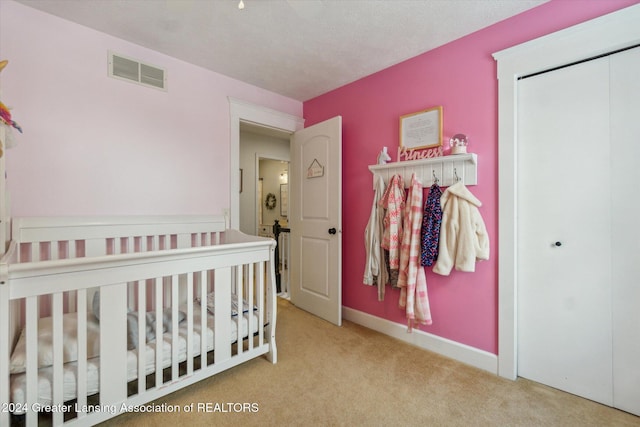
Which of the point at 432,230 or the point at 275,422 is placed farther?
the point at 432,230

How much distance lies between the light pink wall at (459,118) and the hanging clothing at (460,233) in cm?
9

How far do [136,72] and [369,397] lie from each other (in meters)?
2.70

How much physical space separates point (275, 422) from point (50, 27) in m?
2.68

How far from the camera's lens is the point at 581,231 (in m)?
1.59

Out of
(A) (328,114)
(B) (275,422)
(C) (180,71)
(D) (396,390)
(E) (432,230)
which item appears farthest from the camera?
(A) (328,114)

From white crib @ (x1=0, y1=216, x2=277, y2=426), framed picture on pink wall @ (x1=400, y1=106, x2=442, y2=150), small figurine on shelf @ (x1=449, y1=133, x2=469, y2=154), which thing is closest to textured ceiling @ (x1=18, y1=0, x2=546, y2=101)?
framed picture on pink wall @ (x1=400, y1=106, x2=442, y2=150)

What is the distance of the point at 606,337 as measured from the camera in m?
1.51

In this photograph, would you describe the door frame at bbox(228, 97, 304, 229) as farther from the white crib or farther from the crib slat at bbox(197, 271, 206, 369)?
the crib slat at bbox(197, 271, 206, 369)

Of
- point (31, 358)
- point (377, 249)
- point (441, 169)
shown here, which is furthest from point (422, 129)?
point (31, 358)

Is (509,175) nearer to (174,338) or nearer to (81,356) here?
(174,338)

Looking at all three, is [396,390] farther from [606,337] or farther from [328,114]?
[328,114]

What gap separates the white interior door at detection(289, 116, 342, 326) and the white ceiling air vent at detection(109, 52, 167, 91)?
4.35 ft

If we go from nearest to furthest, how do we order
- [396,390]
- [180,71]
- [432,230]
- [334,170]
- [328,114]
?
[396,390], [432,230], [180,71], [334,170], [328,114]

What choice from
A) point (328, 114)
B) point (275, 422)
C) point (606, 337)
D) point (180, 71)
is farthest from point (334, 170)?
point (606, 337)
